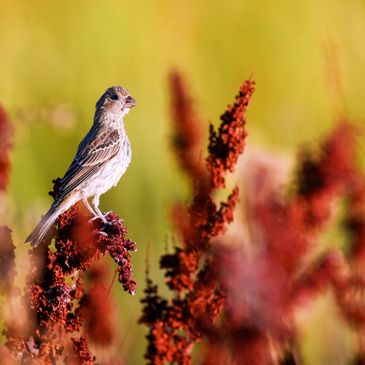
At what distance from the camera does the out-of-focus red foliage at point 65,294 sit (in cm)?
381

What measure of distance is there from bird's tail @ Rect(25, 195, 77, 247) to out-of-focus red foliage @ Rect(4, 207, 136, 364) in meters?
0.21

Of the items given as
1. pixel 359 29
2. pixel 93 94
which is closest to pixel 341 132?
pixel 93 94

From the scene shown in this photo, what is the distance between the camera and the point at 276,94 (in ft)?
41.8

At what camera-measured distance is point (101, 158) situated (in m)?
6.23

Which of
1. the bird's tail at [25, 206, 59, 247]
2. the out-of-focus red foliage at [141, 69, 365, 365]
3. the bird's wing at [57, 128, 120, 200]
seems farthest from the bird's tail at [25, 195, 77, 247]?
the out-of-focus red foliage at [141, 69, 365, 365]

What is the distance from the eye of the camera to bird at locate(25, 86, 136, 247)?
230 inches

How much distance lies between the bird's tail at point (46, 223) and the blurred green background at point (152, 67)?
3.65 meters

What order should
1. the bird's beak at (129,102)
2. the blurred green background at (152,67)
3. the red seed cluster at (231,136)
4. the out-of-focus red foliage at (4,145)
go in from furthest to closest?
the blurred green background at (152,67) → the bird's beak at (129,102) → the out-of-focus red foliage at (4,145) → the red seed cluster at (231,136)

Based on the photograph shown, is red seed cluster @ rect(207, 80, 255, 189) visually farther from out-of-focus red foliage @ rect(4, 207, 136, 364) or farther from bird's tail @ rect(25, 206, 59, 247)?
bird's tail @ rect(25, 206, 59, 247)

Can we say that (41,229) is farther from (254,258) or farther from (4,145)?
(254,258)

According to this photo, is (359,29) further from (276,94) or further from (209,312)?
(209,312)

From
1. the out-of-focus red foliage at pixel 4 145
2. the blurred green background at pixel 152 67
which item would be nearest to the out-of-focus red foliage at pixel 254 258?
the out-of-focus red foliage at pixel 4 145

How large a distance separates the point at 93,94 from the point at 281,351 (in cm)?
870

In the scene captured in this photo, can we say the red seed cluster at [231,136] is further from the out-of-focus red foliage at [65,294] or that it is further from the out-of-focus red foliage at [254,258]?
the out-of-focus red foliage at [65,294]
